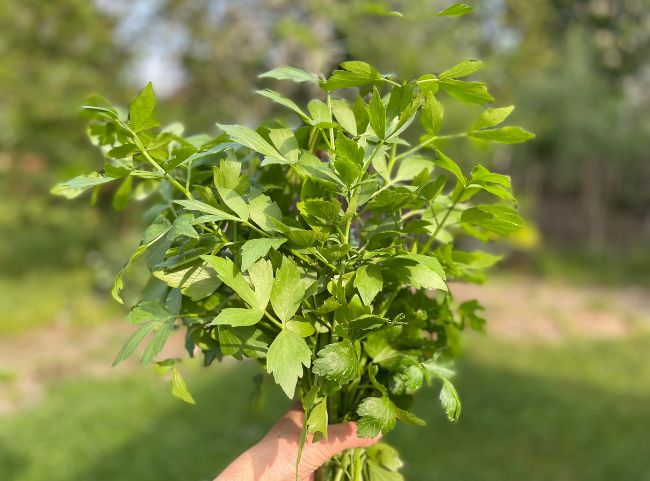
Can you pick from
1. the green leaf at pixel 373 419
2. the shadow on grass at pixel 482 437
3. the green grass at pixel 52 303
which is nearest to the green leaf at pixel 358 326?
the green leaf at pixel 373 419

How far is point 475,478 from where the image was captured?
3805 mm

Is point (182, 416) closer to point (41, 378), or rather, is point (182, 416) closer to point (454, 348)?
point (41, 378)

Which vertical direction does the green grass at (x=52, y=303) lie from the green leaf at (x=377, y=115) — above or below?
below

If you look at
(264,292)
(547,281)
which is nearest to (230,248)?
(264,292)

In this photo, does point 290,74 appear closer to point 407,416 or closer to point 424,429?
point 407,416

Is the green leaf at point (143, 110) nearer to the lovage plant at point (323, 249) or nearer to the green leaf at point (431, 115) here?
the lovage plant at point (323, 249)

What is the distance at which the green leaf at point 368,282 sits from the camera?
0.94 meters

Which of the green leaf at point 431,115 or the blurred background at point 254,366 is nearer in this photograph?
the green leaf at point 431,115

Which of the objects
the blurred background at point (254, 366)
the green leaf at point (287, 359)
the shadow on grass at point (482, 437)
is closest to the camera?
the green leaf at point (287, 359)

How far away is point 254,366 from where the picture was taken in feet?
18.9

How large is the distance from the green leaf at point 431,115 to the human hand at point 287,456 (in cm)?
51

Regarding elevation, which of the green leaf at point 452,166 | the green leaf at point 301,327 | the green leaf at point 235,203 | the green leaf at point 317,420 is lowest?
the green leaf at point 317,420

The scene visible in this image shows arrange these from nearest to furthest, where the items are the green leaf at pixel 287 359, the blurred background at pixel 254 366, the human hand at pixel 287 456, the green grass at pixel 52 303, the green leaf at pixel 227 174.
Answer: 1. the green leaf at pixel 287 359
2. the green leaf at pixel 227 174
3. the human hand at pixel 287 456
4. the blurred background at pixel 254 366
5. the green grass at pixel 52 303

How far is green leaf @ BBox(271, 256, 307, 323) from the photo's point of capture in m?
0.94
